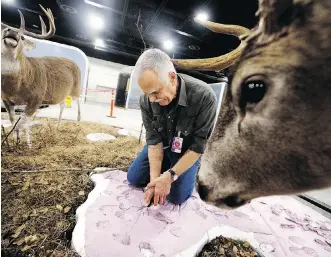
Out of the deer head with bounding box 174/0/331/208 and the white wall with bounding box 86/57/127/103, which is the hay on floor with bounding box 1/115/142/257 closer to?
the deer head with bounding box 174/0/331/208

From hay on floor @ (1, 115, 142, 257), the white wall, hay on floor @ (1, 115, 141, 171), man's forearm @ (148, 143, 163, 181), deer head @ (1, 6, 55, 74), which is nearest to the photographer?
hay on floor @ (1, 115, 142, 257)

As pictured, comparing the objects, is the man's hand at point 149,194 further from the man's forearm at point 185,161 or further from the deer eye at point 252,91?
the deer eye at point 252,91

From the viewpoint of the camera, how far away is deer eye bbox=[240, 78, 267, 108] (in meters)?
0.56

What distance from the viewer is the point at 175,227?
1.28 meters

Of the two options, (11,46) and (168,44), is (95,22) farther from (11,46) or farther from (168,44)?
(11,46)

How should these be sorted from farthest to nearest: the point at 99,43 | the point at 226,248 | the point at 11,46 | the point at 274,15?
the point at 99,43 < the point at 11,46 < the point at 226,248 < the point at 274,15

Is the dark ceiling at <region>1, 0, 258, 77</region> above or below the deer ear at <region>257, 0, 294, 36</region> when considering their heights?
above

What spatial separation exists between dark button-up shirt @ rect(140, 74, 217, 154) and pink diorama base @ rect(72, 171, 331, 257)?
448 millimetres

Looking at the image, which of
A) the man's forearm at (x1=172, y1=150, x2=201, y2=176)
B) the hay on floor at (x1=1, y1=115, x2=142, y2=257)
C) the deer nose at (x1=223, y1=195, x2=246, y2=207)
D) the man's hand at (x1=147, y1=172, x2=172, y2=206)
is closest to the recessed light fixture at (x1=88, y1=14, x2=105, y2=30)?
the hay on floor at (x1=1, y1=115, x2=142, y2=257)

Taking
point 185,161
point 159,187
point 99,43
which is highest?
point 99,43

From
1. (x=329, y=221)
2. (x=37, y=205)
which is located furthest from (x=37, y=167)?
(x=329, y=221)

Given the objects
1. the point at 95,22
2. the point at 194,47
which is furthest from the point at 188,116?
the point at 194,47

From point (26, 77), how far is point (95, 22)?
5589 mm

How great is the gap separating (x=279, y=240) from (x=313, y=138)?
1082 mm
